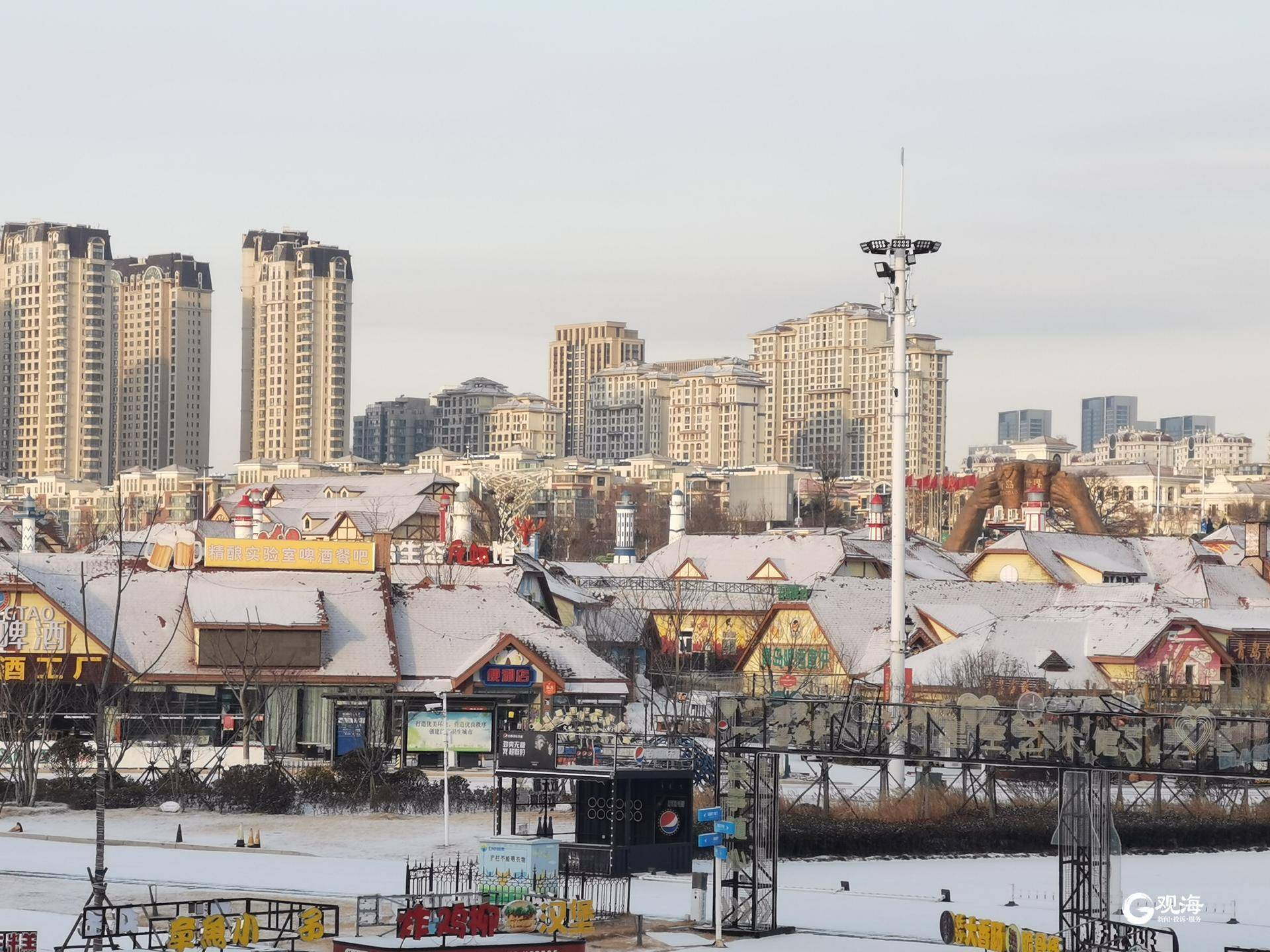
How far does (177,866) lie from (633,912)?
32.0 ft

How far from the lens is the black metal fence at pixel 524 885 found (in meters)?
35.8

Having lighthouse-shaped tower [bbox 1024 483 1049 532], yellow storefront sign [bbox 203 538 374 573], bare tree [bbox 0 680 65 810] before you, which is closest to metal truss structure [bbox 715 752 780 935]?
bare tree [bbox 0 680 65 810]

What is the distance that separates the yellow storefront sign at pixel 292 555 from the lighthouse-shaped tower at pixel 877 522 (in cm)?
4151

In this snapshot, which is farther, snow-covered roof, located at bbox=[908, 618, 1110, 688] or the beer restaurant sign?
snow-covered roof, located at bbox=[908, 618, 1110, 688]

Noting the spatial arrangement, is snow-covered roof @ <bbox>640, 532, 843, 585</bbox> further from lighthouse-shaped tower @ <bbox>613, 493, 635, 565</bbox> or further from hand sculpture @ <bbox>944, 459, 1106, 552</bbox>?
hand sculpture @ <bbox>944, 459, 1106, 552</bbox>

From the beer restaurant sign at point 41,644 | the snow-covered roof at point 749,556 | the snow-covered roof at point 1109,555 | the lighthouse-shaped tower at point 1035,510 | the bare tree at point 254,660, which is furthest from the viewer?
the lighthouse-shaped tower at point 1035,510

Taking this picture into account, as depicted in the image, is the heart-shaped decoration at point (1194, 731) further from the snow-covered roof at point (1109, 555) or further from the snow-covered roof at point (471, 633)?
the snow-covered roof at point (1109, 555)

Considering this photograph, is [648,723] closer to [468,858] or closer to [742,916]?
[468,858]

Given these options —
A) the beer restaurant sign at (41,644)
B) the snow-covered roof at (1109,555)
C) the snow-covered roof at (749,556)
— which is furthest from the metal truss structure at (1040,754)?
the snow-covered roof at (749,556)

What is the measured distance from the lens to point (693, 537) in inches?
4102

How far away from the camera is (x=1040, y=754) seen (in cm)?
3275

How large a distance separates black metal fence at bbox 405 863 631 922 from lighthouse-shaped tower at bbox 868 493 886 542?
→ 6411 cm

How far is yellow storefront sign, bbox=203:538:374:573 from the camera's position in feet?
214

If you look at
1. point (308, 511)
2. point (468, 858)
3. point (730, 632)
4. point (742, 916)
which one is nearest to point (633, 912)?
point (742, 916)
